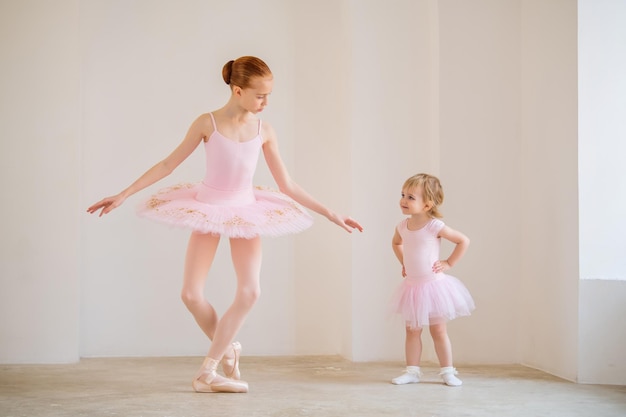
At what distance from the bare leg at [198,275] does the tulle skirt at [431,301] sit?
975 mm

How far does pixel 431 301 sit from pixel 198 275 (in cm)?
116

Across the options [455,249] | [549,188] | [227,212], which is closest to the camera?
[227,212]

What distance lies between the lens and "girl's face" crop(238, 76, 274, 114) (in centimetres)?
385

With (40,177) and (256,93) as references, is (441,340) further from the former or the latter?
(40,177)

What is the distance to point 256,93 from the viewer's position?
12.7ft

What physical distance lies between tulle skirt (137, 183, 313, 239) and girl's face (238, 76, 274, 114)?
0.40m

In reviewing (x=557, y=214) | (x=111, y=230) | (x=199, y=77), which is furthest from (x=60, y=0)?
(x=557, y=214)

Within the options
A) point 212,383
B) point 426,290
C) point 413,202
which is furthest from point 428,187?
point 212,383

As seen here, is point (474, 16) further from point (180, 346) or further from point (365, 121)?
point (180, 346)

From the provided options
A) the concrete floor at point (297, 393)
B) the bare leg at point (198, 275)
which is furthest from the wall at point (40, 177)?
the bare leg at point (198, 275)

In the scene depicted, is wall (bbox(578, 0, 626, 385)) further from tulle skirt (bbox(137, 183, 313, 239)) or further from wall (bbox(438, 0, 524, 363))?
tulle skirt (bbox(137, 183, 313, 239))

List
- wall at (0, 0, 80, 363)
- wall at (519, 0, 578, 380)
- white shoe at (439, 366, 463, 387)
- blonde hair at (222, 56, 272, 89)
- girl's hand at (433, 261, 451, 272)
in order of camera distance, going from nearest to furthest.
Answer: blonde hair at (222, 56, 272, 89)
white shoe at (439, 366, 463, 387)
girl's hand at (433, 261, 451, 272)
wall at (519, 0, 578, 380)
wall at (0, 0, 80, 363)

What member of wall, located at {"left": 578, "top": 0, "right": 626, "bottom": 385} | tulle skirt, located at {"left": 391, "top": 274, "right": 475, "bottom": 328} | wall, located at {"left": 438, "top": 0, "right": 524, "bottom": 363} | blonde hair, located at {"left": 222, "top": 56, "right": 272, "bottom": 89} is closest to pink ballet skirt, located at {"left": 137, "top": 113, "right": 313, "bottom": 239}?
blonde hair, located at {"left": 222, "top": 56, "right": 272, "bottom": 89}

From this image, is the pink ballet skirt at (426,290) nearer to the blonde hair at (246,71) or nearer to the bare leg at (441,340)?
the bare leg at (441,340)
